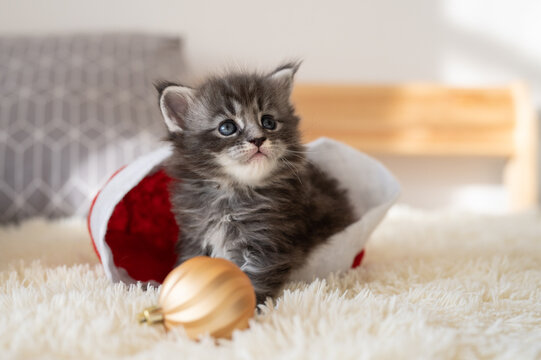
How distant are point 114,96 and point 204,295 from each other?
1494 millimetres

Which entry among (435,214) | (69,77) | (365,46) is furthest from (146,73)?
(435,214)

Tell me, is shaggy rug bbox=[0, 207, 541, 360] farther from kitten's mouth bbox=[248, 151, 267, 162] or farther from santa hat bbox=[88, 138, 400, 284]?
kitten's mouth bbox=[248, 151, 267, 162]

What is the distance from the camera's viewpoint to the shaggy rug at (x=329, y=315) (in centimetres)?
67

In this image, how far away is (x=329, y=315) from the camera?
30.3 inches

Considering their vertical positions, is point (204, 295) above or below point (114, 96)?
above

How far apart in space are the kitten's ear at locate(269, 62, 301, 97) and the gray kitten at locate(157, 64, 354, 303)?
0.02 m

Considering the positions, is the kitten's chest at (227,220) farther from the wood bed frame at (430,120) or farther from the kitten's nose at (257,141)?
the wood bed frame at (430,120)

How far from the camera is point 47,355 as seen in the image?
0.66 metres

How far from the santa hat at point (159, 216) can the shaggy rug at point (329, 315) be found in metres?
0.06

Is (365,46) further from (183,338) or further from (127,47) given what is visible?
(183,338)

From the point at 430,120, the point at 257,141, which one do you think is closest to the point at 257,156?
the point at 257,141

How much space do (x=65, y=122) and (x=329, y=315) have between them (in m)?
1.53

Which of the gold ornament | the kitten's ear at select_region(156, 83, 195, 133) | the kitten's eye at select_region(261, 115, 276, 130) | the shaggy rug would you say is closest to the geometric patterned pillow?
the shaggy rug

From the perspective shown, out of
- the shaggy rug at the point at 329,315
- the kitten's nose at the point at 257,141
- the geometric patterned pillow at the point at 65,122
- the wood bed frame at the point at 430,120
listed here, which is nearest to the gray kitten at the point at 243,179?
the kitten's nose at the point at 257,141
